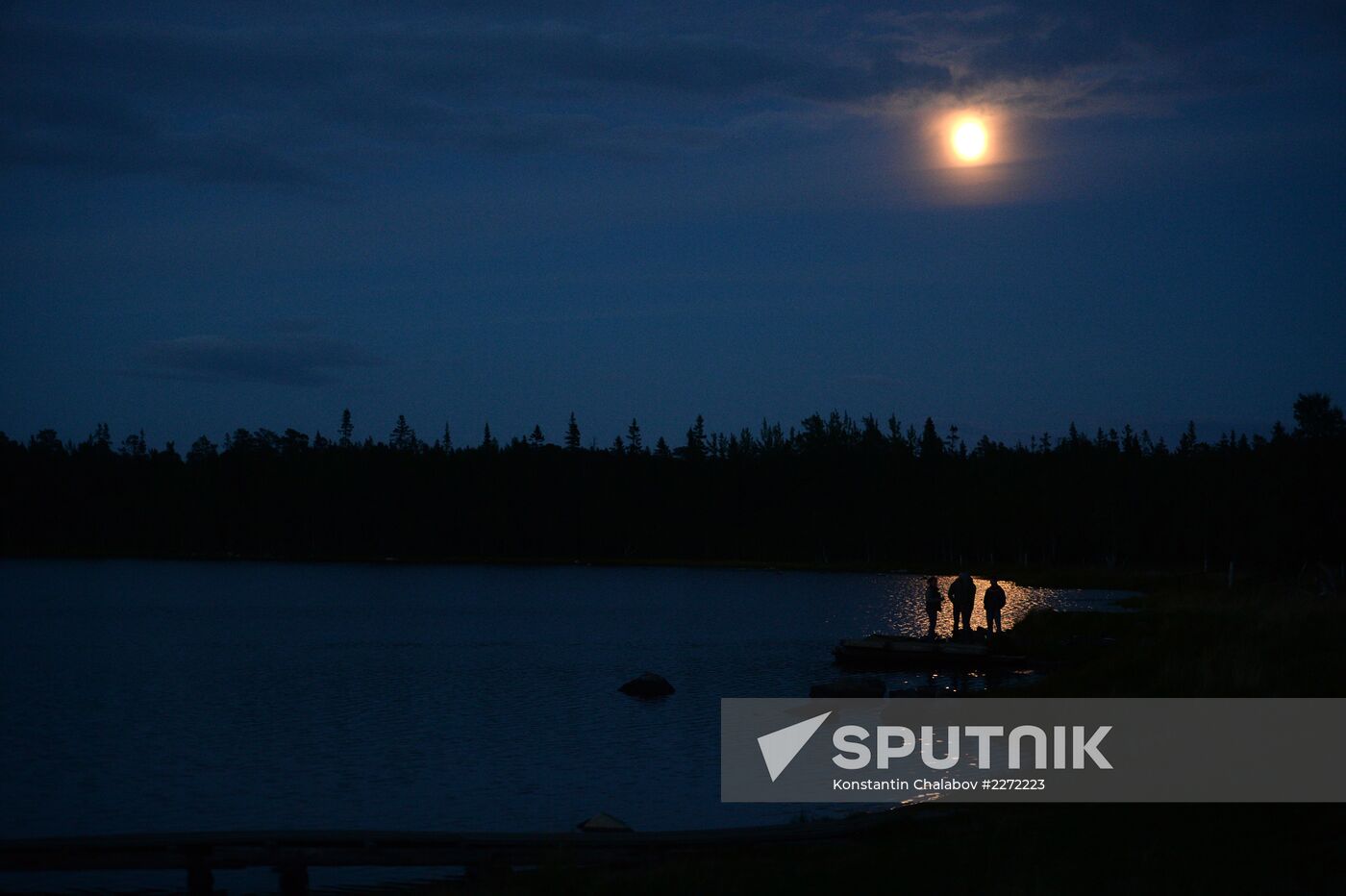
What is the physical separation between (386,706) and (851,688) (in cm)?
1399

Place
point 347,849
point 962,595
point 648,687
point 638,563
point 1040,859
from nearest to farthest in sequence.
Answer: point 1040,859 → point 347,849 → point 648,687 → point 962,595 → point 638,563

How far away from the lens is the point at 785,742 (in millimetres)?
28828

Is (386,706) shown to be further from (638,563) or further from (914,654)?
(638,563)

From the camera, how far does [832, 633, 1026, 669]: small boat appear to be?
4338cm

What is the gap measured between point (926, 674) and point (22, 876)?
31.0 metres

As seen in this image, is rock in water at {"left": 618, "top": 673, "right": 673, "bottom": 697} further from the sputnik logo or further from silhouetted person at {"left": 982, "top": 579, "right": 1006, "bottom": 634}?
silhouetted person at {"left": 982, "top": 579, "right": 1006, "bottom": 634}

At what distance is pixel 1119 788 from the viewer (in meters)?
18.2

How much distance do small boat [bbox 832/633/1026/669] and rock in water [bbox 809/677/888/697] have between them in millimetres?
8826

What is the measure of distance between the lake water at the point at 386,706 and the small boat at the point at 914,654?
1.18m

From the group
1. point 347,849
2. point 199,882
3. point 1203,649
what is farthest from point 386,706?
point 1203,649

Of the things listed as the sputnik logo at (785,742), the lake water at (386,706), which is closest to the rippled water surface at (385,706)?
the lake water at (386,706)

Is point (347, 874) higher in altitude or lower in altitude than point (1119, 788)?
lower

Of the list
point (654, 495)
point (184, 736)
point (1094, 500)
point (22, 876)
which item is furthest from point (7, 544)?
point (22, 876)

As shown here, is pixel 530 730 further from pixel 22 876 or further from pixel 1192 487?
pixel 1192 487
